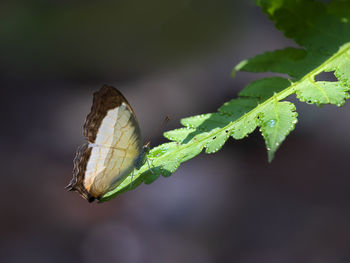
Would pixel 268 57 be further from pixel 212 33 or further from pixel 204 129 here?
pixel 212 33

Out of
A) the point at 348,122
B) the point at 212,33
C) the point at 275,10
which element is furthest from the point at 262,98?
the point at 212,33

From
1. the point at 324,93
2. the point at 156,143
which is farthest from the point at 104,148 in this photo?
the point at 156,143

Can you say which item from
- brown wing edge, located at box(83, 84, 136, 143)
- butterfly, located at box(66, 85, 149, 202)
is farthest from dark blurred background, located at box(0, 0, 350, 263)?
brown wing edge, located at box(83, 84, 136, 143)

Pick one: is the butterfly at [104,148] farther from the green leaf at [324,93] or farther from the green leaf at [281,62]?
the green leaf at [324,93]

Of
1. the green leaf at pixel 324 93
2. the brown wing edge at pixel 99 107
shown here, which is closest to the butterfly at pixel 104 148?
the brown wing edge at pixel 99 107

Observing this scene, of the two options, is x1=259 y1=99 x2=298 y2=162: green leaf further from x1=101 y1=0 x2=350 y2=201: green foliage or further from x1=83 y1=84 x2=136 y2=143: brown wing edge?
x1=83 y1=84 x2=136 y2=143: brown wing edge

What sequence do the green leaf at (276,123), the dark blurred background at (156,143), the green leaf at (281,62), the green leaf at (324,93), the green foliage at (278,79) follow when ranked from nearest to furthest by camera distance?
the green leaf at (276,123) → the green leaf at (324,93) → the green foliage at (278,79) → the green leaf at (281,62) → the dark blurred background at (156,143)
